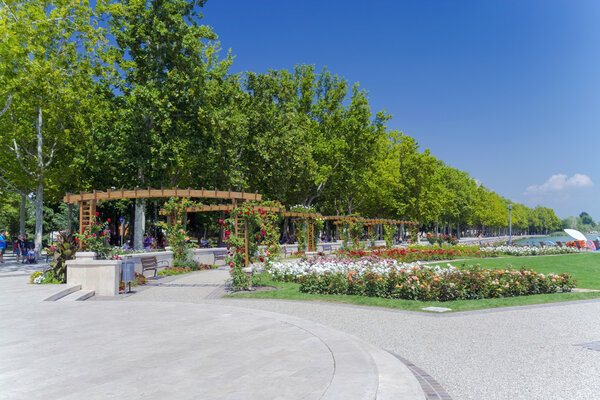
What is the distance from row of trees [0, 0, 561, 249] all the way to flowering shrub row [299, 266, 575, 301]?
15.4 metres

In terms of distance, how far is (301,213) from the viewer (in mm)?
28016

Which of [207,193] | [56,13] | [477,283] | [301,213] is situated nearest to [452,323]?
[477,283]

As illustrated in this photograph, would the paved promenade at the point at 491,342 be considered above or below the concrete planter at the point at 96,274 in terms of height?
below

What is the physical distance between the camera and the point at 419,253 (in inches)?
936

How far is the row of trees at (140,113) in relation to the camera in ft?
72.2

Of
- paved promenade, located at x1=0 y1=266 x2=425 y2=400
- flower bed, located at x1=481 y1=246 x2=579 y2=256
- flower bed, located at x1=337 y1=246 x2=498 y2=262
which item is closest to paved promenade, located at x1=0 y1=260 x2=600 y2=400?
paved promenade, located at x1=0 y1=266 x2=425 y2=400

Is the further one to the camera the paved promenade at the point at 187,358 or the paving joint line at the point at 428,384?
the paving joint line at the point at 428,384

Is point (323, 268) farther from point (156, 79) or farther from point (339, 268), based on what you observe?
point (156, 79)

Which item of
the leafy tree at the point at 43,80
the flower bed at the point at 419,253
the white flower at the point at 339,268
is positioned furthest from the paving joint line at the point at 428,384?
the leafy tree at the point at 43,80

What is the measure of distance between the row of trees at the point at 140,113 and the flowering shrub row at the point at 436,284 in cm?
1536

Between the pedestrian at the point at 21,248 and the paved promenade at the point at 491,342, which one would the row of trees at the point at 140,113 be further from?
the paved promenade at the point at 491,342

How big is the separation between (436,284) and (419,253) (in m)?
13.0

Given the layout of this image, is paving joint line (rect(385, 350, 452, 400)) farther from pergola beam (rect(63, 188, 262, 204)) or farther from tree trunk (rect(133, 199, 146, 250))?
tree trunk (rect(133, 199, 146, 250))

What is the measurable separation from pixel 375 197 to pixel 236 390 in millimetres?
49877
